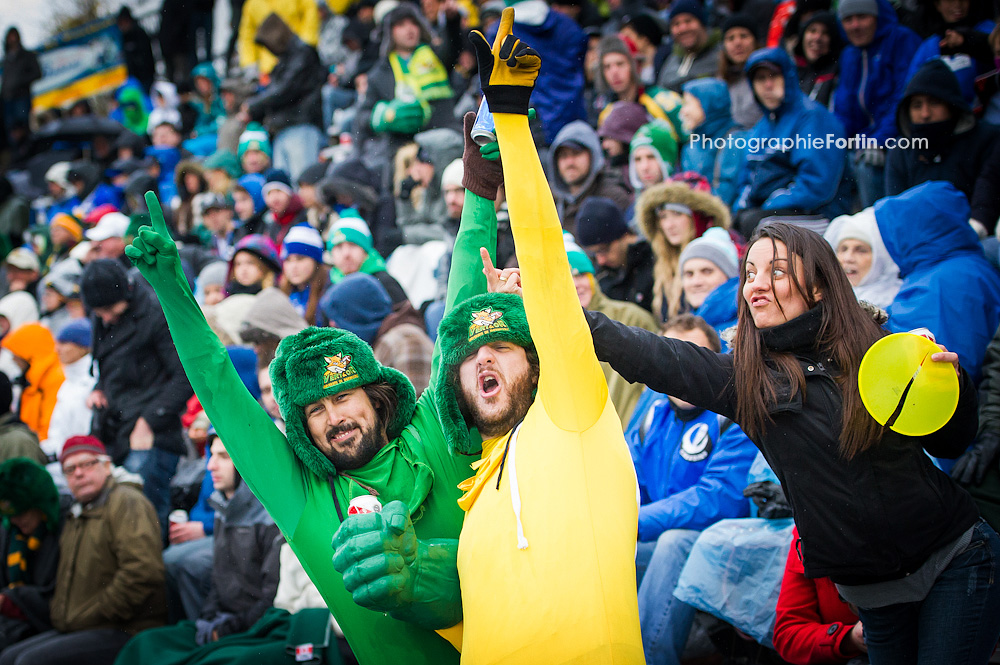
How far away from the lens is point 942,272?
4484 millimetres

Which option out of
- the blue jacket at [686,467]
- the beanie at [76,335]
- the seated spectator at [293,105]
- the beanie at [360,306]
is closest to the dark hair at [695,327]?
the blue jacket at [686,467]

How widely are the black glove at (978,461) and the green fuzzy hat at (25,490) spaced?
5284 millimetres

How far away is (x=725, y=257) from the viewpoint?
17.0 ft

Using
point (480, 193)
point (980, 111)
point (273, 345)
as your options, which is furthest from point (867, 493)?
point (273, 345)

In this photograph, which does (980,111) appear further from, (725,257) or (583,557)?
(583,557)

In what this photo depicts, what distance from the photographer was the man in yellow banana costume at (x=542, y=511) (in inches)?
102

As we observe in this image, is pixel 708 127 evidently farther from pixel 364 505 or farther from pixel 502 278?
pixel 364 505

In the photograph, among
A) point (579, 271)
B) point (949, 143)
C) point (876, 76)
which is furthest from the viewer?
point (876, 76)

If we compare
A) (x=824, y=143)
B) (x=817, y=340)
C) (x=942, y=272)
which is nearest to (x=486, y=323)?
(x=817, y=340)

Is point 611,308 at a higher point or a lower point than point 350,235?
lower

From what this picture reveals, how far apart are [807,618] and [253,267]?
5.39m

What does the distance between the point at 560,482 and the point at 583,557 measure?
0.22m

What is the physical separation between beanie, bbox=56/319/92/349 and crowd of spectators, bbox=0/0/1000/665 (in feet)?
0.06

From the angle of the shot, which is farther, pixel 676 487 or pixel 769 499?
pixel 676 487
